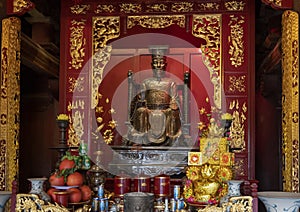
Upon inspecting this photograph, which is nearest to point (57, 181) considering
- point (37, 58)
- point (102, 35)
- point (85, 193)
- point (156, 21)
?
point (85, 193)

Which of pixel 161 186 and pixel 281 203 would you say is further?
pixel 161 186

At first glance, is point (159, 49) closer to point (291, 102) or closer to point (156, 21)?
point (156, 21)

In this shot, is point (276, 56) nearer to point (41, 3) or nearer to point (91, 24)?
point (91, 24)

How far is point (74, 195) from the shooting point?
11.3ft

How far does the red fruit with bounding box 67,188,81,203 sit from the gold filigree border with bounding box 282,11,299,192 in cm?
186

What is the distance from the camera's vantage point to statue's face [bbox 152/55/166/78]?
624 centimetres

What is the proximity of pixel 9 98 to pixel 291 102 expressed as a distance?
8.37 ft

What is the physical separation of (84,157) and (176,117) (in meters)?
2.30

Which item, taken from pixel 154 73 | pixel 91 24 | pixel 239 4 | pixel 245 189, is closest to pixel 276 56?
pixel 239 4

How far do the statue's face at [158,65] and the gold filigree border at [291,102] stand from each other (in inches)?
84.6

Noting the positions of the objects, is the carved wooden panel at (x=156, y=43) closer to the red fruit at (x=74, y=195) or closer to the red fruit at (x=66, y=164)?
the red fruit at (x=66, y=164)

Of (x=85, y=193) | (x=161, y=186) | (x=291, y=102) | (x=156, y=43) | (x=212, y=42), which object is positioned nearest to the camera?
(x=85, y=193)

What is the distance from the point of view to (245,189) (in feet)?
12.1

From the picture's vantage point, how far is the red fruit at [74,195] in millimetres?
3434
